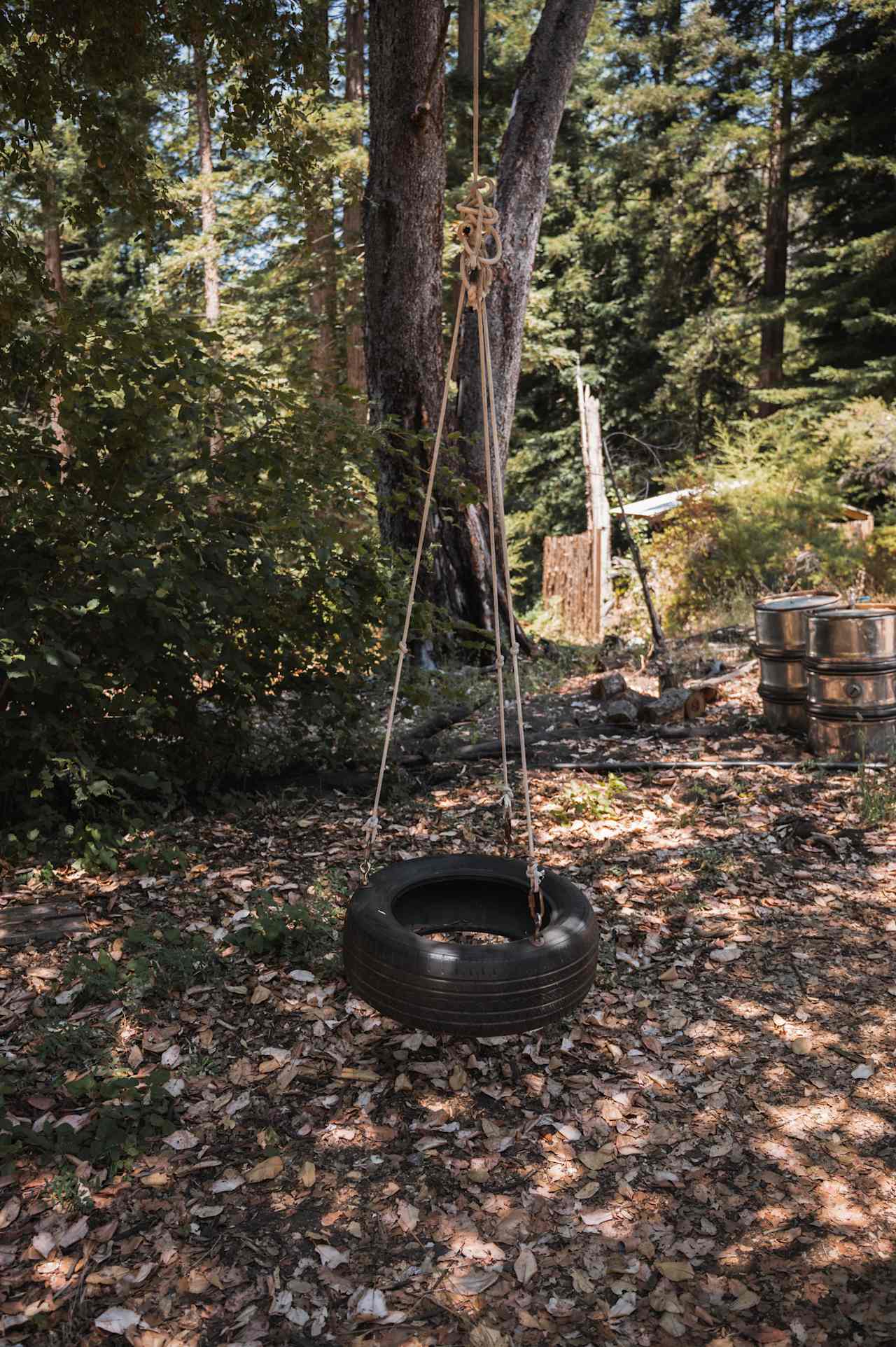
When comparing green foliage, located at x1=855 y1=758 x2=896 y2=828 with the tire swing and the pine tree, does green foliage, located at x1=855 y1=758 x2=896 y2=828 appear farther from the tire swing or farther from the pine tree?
the pine tree

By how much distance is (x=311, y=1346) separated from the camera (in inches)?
81.3

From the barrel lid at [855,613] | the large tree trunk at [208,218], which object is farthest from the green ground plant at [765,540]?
the large tree trunk at [208,218]

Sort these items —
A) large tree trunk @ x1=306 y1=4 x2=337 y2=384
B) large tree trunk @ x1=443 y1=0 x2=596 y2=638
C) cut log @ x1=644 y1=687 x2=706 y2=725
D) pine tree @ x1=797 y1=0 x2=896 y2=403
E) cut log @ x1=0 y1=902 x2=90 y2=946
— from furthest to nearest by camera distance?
pine tree @ x1=797 y1=0 x2=896 y2=403, large tree trunk @ x1=306 y1=4 x2=337 y2=384, large tree trunk @ x1=443 y1=0 x2=596 y2=638, cut log @ x1=644 y1=687 x2=706 y2=725, cut log @ x1=0 y1=902 x2=90 y2=946

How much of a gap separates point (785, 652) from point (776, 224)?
1480 cm

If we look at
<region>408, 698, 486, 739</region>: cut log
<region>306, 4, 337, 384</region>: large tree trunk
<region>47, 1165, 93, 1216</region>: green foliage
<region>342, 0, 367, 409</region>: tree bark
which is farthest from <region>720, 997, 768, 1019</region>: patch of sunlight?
<region>342, 0, 367, 409</region>: tree bark

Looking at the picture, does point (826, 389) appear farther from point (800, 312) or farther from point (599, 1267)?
point (599, 1267)

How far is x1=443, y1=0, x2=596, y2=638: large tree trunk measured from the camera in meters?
8.29

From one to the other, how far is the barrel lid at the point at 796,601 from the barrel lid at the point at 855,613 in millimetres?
370

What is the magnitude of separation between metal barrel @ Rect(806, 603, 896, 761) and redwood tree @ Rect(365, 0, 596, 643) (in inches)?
91.7

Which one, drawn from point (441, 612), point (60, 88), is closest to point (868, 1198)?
point (441, 612)

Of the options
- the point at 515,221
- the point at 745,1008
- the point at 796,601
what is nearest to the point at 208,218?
the point at 515,221

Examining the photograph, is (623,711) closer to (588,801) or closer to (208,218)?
(588,801)

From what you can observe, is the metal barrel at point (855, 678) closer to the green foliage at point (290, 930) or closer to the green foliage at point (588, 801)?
the green foliage at point (588, 801)

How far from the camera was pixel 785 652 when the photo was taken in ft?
19.9
